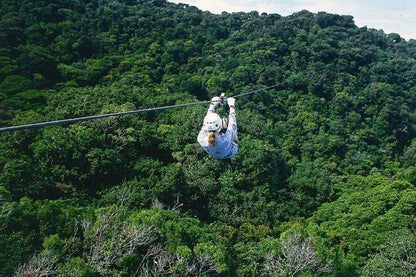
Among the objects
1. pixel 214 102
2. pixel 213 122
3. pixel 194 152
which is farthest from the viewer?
pixel 194 152

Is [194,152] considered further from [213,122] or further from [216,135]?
[213,122]

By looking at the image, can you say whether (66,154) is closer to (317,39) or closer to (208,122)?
(208,122)

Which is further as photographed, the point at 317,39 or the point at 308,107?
the point at 317,39

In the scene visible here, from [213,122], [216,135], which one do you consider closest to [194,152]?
[216,135]

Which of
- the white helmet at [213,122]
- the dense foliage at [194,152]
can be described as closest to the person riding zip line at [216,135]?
the white helmet at [213,122]

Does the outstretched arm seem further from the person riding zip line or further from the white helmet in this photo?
the white helmet

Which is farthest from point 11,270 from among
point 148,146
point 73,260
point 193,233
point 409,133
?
point 409,133

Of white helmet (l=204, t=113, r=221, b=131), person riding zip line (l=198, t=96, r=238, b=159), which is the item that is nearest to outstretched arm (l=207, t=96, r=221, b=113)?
person riding zip line (l=198, t=96, r=238, b=159)
